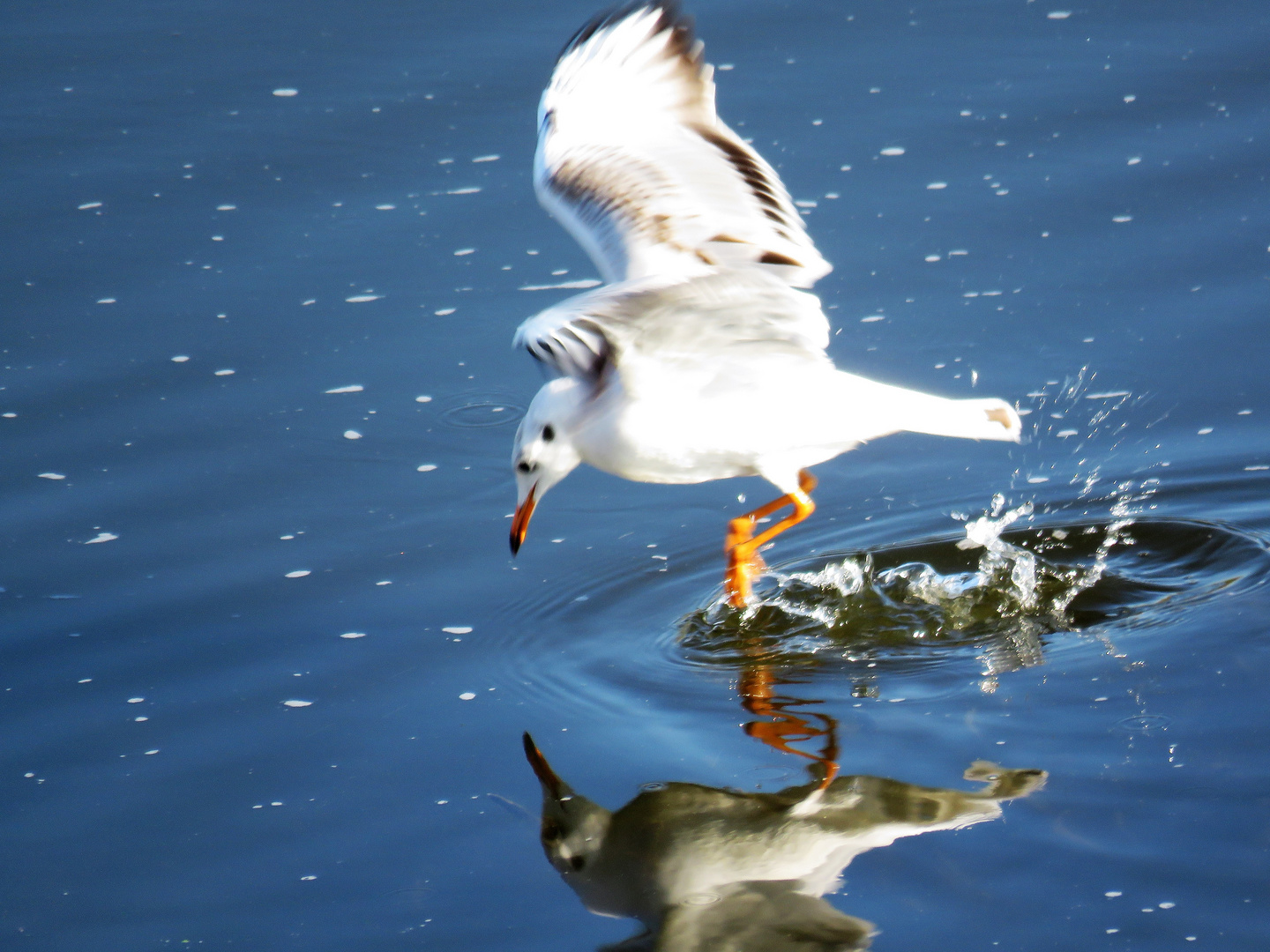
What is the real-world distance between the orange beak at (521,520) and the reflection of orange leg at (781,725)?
0.75m

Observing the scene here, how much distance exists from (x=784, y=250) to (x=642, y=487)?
141cm

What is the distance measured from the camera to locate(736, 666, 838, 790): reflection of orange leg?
4.08m

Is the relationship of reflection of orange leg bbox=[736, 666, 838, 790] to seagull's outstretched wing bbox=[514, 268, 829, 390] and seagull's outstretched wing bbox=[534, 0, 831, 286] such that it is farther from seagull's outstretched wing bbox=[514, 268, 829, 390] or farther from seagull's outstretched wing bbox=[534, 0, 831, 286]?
seagull's outstretched wing bbox=[534, 0, 831, 286]

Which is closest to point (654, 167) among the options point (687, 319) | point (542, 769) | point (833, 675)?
point (687, 319)

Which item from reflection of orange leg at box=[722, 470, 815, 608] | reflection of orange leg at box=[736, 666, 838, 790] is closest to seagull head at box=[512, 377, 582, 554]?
reflection of orange leg at box=[722, 470, 815, 608]

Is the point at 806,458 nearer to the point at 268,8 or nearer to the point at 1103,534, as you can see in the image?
the point at 1103,534

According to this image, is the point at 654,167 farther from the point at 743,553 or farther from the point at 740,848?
the point at 740,848

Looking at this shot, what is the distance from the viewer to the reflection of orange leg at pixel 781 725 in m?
4.08

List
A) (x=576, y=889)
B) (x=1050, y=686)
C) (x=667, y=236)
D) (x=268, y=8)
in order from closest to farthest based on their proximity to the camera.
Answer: (x=576, y=889), (x=1050, y=686), (x=667, y=236), (x=268, y=8)

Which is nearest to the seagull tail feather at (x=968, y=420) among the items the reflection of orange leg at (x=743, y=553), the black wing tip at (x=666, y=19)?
the reflection of orange leg at (x=743, y=553)

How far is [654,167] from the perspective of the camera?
15.8ft

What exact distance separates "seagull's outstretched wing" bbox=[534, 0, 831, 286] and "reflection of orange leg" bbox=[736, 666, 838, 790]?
1096 millimetres

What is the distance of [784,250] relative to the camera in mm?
4480

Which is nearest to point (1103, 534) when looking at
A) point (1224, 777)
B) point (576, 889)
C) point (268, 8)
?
point (1224, 777)
